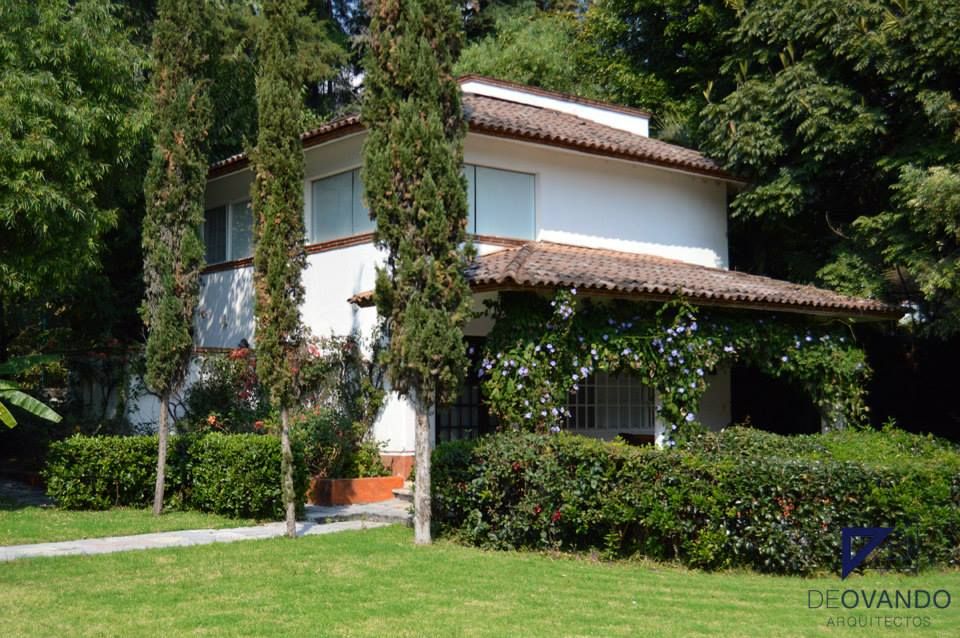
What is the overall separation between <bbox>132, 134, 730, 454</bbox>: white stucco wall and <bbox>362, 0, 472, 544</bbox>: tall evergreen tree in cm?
276

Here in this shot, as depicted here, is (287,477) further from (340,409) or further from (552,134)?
(552,134)

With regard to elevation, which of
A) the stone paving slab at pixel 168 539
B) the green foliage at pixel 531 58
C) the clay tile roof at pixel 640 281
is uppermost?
the green foliage at pixel 531 58

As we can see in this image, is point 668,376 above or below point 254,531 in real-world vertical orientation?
above

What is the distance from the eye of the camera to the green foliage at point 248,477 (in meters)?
12.7

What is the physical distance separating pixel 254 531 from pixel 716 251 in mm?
11332

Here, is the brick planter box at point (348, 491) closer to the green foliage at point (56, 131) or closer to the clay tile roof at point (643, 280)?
the clay tile roof at point (643, 280)

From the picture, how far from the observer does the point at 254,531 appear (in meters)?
12.0

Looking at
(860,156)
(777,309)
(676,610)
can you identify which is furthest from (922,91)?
(676,610)

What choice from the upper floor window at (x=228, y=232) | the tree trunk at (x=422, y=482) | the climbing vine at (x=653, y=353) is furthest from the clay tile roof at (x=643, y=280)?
the upper floor window at (x=228, y=232)

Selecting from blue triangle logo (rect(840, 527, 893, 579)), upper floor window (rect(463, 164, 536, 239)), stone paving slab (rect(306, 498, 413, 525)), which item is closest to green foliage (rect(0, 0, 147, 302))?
stone paving slab (rect(306, 498, 413, 525))

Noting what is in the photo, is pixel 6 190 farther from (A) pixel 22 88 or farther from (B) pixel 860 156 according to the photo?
(B) pixel 860 156

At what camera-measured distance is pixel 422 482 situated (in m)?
11.0

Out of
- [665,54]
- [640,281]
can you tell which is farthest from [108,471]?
[665,54]

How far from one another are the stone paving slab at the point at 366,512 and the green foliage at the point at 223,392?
2852 mm
